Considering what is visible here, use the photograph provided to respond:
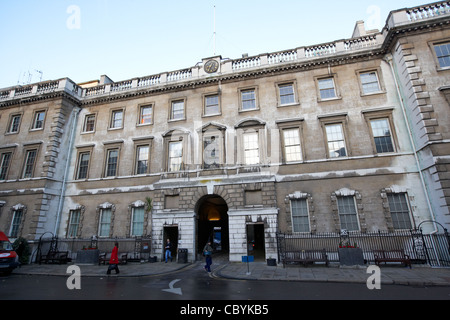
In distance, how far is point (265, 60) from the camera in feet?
61.3

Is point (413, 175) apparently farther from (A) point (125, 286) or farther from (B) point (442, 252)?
(A) point (125, 286)

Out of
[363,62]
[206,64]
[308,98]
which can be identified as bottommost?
[308,98]

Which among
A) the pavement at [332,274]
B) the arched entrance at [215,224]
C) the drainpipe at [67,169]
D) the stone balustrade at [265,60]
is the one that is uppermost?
the stone balustrade at [265,60]

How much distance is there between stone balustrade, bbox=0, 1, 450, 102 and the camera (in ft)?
50.5

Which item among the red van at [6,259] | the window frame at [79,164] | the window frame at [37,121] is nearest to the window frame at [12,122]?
the window frame at [37,121]

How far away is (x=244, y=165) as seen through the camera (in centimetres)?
1680

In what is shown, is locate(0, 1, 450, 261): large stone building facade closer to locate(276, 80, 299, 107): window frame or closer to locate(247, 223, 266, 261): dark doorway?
locate(276, 80, 299, 107): window frame

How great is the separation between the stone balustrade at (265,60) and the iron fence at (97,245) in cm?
1306

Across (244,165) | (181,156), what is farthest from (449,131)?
(181,156)

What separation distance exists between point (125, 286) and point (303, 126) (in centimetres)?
1436

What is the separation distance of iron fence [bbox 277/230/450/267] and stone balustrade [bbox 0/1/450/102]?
1282 centimetres

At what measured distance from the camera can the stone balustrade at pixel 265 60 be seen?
1541 cm

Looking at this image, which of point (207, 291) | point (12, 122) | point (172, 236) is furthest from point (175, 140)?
point (12, 122)

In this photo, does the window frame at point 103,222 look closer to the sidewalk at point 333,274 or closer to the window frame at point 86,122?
the sidewalk at point 333,274
